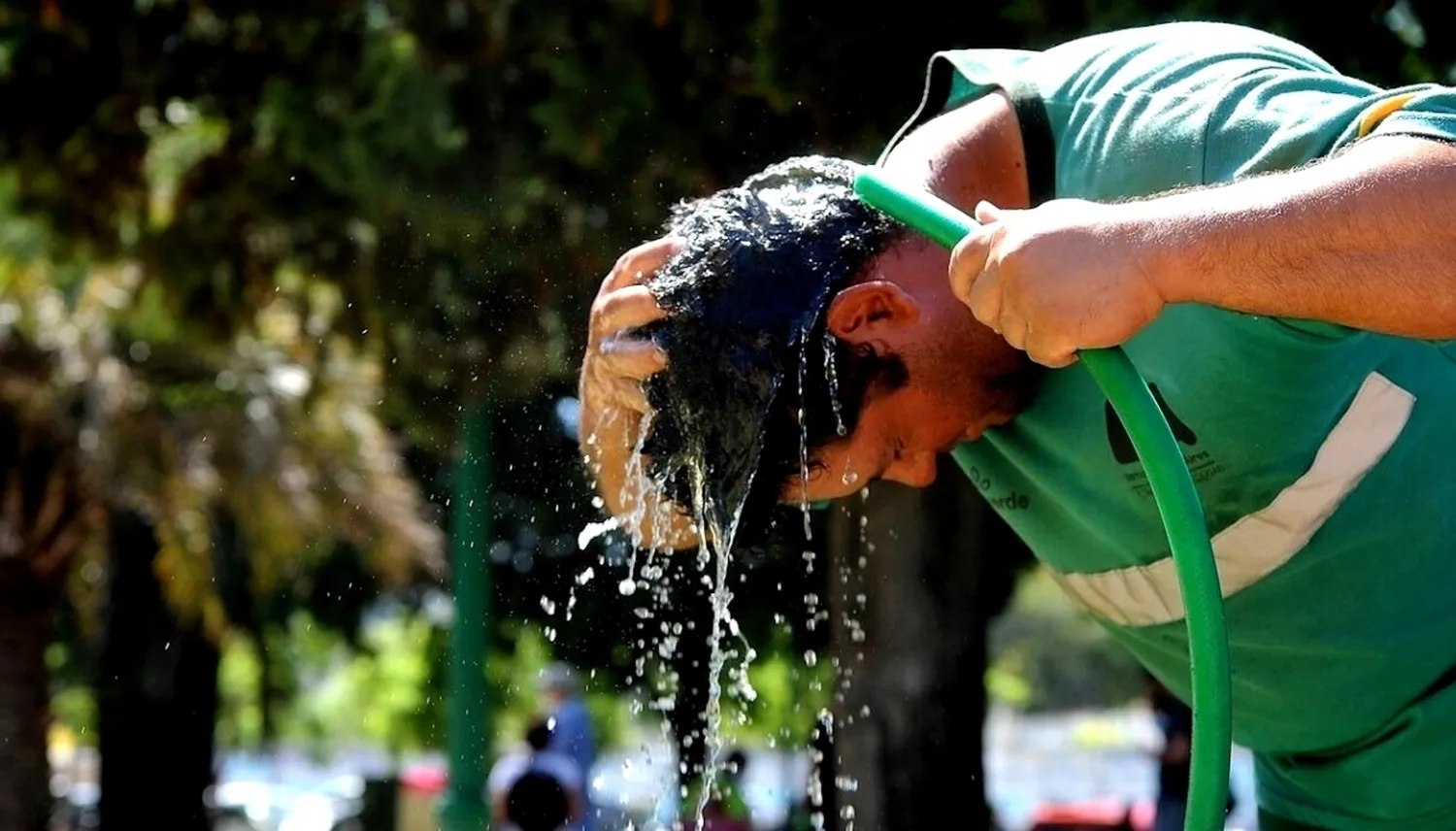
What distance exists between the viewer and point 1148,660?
8.19ft

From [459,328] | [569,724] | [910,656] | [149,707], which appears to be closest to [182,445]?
[459,328]

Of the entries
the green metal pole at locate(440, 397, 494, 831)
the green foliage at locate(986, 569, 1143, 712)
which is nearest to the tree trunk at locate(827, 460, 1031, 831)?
the green metal pole at locate(440, 397, 494, 831)

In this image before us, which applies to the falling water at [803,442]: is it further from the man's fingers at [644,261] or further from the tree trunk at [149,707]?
the tree trunk at [149,707]

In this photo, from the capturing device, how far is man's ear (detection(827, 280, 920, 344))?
2064mm

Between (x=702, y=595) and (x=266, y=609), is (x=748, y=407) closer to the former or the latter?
(x=702, y=595)

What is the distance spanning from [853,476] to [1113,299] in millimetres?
708

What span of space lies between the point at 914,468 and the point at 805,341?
0.99ft

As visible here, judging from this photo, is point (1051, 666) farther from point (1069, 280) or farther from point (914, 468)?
point (1069, 280)

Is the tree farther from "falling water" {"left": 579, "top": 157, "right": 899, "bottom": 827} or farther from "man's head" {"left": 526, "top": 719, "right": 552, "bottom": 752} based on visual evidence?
"falling water" {"left": 579, "top": 157, "right": 899, "bottom": 827}

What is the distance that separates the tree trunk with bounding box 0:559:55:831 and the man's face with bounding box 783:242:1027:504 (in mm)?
9146

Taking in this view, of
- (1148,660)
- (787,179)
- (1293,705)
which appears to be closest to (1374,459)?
(1293,705)

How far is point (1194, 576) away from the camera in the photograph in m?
1.65

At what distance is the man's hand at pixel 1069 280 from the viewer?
1.58 meters

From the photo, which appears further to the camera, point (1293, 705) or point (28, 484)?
point (28, 484)
